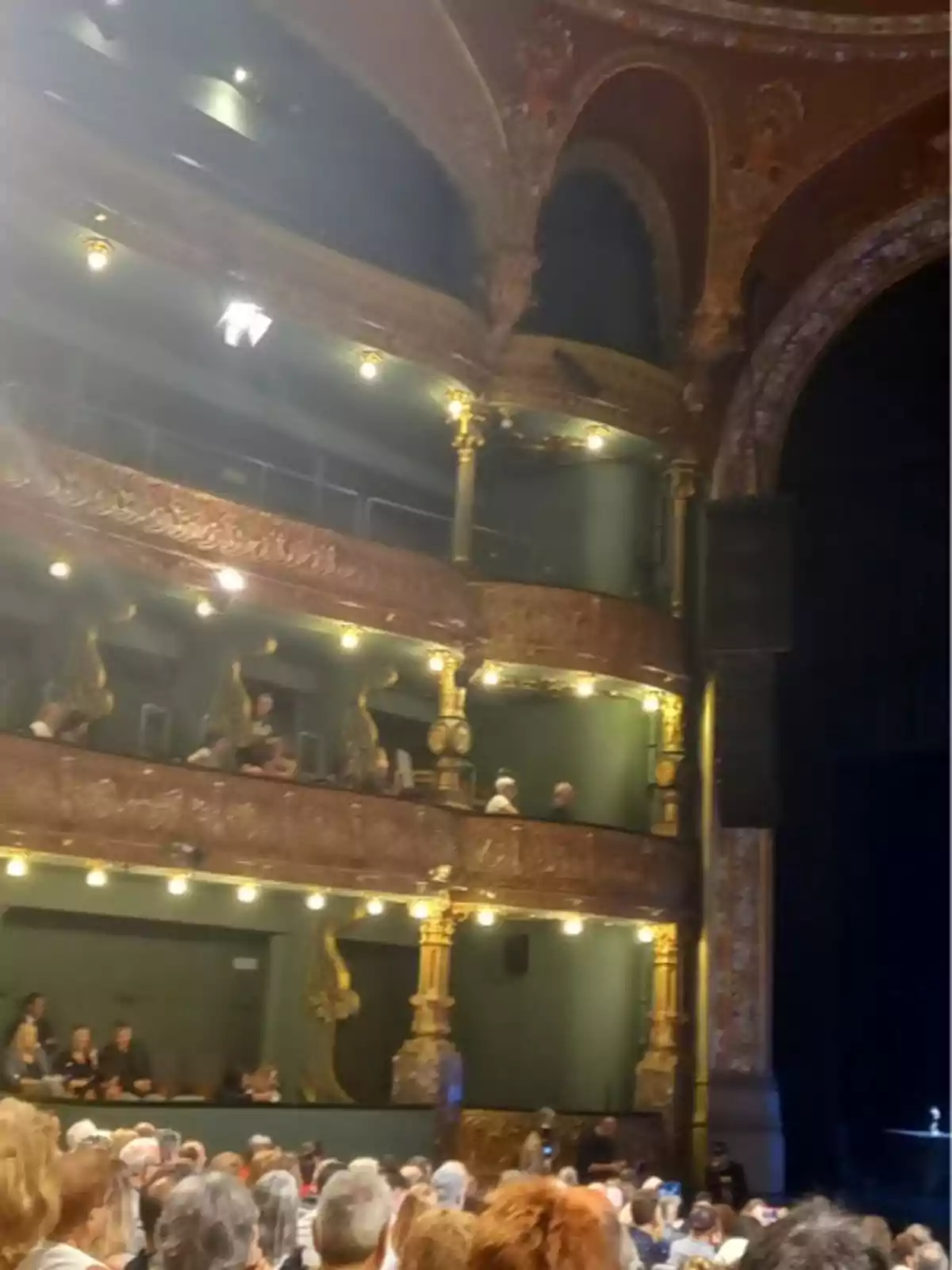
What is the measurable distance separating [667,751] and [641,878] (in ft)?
4.95

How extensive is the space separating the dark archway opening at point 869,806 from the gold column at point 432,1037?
4174 millimetres

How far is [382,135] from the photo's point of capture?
1736 cm

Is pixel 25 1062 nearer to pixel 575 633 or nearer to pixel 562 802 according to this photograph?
pixel 562 802

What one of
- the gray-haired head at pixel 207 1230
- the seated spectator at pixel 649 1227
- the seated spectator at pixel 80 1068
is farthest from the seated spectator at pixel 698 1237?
the seated spectator at pixel 80 1068

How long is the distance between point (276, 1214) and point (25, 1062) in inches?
350

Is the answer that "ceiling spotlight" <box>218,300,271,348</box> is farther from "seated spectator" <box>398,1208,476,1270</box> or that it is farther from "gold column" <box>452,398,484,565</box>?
"seated spectator" <box>398,1208,476,1270</box>

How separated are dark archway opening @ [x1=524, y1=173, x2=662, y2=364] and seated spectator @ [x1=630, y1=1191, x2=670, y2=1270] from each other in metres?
11.8

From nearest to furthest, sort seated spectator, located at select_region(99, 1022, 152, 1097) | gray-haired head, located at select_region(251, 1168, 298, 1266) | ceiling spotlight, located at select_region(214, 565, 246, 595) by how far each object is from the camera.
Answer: gray-haired head, located at select_region(251, 1168, 298, 1266)
seated spectator, located at select_region(99, 1022, 152, 1097)
ceiling spotlight, located at select_region(214, 565, 246, 595)

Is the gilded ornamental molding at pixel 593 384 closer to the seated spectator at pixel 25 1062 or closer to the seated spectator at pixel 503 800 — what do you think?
the seated spectator at pixel 503 800

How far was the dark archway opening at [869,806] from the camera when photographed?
1709 cm

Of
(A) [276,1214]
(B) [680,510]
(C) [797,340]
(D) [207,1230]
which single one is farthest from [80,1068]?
(C) [797,340]

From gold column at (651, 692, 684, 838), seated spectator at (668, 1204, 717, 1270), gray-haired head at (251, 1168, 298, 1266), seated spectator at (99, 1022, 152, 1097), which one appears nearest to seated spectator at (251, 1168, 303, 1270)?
gray-haired head at (251, 1168, 298, 1266)

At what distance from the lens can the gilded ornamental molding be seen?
1673 cm

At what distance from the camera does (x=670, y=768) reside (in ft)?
56.2
